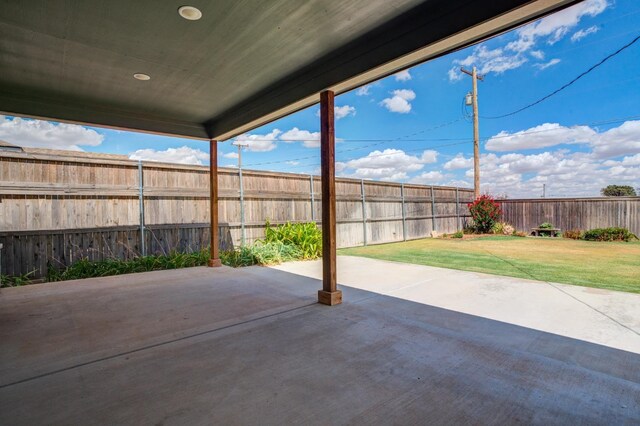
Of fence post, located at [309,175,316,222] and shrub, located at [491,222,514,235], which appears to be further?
shrub, located at [491,222,514,235]

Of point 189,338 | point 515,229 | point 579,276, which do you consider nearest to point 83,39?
point 189,338

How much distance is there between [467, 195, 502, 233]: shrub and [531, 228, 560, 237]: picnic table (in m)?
1.31

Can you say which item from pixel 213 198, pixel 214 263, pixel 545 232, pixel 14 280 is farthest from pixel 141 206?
pixel 545 232

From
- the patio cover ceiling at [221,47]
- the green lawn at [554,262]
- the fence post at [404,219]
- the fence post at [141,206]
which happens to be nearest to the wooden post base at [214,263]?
the fence post at [141,206]

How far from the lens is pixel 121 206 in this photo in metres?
5.57

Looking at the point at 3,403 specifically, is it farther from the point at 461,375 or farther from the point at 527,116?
the point at 527,116

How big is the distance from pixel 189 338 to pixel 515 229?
42.2 ft

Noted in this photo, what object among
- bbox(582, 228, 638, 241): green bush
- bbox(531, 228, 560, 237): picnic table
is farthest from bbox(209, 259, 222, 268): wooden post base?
bbox(531, 228, 560, 237): picnic table

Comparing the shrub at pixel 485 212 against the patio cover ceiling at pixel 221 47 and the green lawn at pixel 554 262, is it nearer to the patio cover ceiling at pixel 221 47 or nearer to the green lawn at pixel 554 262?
the green lawn at pixel 554 262

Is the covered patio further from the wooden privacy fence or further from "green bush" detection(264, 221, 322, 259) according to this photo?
the wooden privacy fence

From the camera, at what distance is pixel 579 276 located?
15.4 ft

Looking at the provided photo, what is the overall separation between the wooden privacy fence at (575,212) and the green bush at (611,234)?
57 centimetres

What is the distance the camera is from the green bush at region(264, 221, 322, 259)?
22.7 ft

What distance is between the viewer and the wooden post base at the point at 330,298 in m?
3.40
